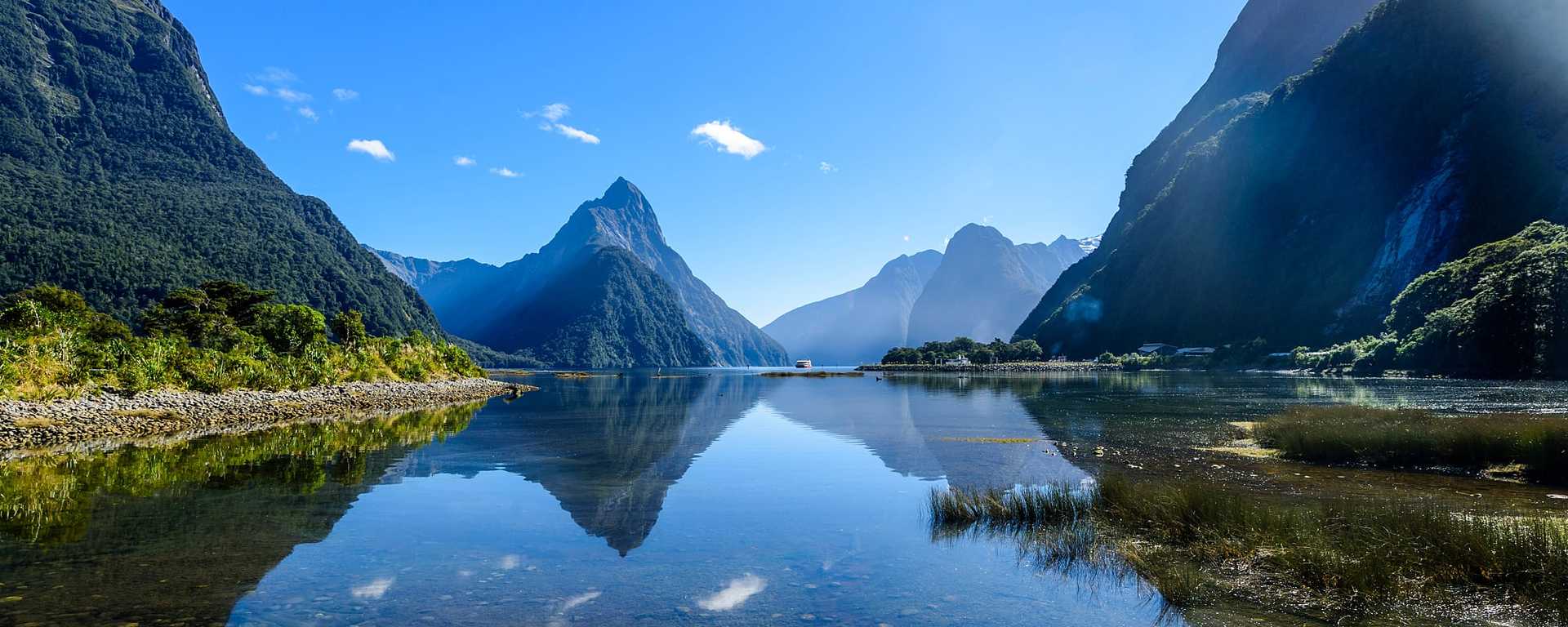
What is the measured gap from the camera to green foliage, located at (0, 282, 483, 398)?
39.1 metres

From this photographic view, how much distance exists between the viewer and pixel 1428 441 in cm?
2417

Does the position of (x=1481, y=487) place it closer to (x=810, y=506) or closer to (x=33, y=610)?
(x=810, y=506)

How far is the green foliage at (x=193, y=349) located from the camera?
39.1 meters

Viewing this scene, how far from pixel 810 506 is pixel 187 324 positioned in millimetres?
80051

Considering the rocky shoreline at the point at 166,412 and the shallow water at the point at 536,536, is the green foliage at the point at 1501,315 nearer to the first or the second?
the shallow water at the point at 536,536

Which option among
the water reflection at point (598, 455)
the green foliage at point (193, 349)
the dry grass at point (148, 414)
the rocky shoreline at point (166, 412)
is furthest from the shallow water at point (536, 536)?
the green foliage at point (193, 349)

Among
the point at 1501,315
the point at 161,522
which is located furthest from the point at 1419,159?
the point at 161,522

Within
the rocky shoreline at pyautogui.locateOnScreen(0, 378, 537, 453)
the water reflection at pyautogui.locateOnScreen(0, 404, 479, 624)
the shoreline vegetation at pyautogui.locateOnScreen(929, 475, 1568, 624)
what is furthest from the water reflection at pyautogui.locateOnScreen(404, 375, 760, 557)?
the rocky shoreline at pyautogui.locateOnScreen(0, 378, 537, 453)

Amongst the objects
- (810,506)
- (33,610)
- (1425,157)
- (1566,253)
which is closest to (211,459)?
(33,610)

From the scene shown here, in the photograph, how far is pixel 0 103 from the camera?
193625 mm

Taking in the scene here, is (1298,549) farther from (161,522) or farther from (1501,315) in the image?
(1501,315)

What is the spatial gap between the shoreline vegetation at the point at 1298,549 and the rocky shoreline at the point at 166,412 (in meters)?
39.0

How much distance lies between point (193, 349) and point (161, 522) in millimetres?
45865

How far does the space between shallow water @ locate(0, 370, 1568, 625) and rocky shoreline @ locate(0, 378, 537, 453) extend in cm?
550
